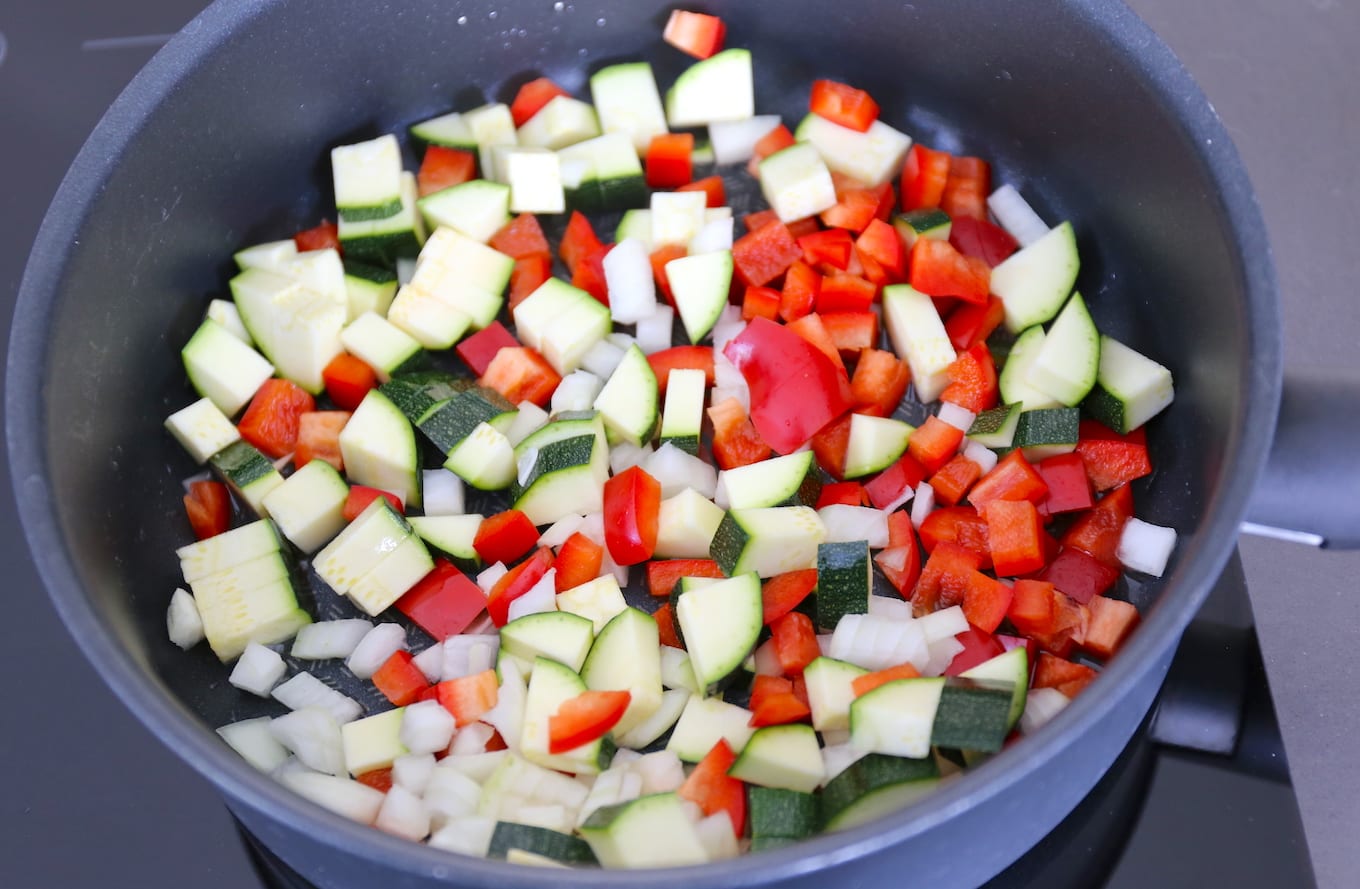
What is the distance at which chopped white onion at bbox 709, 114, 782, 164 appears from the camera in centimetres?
235

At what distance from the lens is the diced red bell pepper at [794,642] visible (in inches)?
69.7

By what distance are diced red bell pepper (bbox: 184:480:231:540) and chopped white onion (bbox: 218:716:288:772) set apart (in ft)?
1.20

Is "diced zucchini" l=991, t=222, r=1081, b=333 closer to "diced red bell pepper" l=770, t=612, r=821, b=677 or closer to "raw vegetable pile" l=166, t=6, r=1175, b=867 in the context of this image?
"raw vegetable pile" l=166, t=6, r=1175, b=867

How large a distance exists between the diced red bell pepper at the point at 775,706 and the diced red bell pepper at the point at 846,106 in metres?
1.09

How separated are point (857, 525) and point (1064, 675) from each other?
0.37 m

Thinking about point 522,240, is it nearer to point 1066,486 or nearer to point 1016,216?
point 1016,216

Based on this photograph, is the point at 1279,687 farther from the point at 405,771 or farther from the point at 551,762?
the point at 405,771

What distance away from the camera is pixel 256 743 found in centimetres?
172

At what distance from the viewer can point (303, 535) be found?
1.93 m

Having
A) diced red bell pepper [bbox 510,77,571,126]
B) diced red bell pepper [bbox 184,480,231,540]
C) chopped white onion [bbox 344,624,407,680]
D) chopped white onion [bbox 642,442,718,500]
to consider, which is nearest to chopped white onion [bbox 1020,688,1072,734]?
chopped white onion [bbox 642,442,718,500]

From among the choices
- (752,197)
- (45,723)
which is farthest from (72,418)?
(752,197)

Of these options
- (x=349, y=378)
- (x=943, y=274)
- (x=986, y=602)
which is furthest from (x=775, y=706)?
(x=349, y=378)

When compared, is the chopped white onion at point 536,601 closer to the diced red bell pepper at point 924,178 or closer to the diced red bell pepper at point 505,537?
the diced red bell pepper at point 505,537

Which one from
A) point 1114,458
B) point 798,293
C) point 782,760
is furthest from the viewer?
point 798,293
